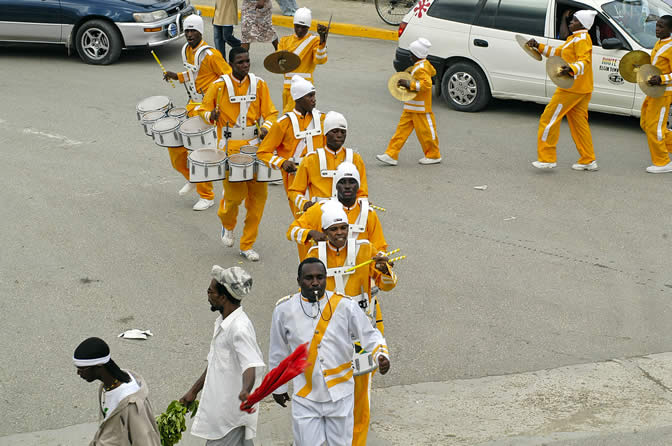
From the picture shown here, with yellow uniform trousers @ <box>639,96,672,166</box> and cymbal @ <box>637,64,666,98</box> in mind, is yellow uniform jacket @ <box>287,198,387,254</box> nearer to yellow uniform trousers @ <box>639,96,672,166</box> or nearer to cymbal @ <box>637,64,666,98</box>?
cymbal @ <box>637,64,666,98</box>

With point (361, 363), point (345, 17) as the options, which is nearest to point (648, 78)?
point (361, 363)

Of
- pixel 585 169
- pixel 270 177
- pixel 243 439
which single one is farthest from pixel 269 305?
pixel 585 169

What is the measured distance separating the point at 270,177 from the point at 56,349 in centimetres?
259

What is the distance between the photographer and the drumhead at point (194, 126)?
9.31 meters

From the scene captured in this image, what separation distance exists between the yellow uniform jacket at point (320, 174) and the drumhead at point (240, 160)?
142 centimetres

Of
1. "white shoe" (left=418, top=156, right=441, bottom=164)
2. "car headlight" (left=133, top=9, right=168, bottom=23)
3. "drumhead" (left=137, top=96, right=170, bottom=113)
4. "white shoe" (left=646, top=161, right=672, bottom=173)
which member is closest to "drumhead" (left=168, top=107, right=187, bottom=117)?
"drumhead" (left=137, top=96, right=170, bottom=113)

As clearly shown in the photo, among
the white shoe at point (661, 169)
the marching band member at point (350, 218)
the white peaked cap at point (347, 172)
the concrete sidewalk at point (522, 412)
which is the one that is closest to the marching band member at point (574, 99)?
the white shoe at point (661, 169)

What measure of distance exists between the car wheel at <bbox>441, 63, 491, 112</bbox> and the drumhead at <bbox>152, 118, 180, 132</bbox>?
18.0 ft

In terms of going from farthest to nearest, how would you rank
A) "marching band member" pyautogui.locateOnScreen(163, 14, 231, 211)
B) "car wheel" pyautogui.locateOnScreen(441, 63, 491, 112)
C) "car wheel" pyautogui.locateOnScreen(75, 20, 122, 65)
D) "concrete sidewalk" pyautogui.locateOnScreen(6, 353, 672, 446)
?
"car wheel" pyautogui.locateOnScreen(75, 20, 122, 65) → "car wheel" pyautogui.locateOnScreen(441, 63, 491, 112) → "marching band member" pyautogui.locateOnScreen(163, 14, 231, 211) → "concrete sidewalk" pyautogui.locateOnScreen(6, 353, 672, 446)

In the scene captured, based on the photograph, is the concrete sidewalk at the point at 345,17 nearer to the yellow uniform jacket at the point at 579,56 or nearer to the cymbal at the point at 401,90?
the cymbal at the point at 401,90

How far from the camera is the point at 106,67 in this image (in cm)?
1594

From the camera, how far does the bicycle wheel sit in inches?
765

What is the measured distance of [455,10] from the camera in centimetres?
1383

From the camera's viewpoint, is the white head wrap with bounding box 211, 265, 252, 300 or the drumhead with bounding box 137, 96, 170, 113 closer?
the white head wrap with bounding box 211, 265, 252, 300
